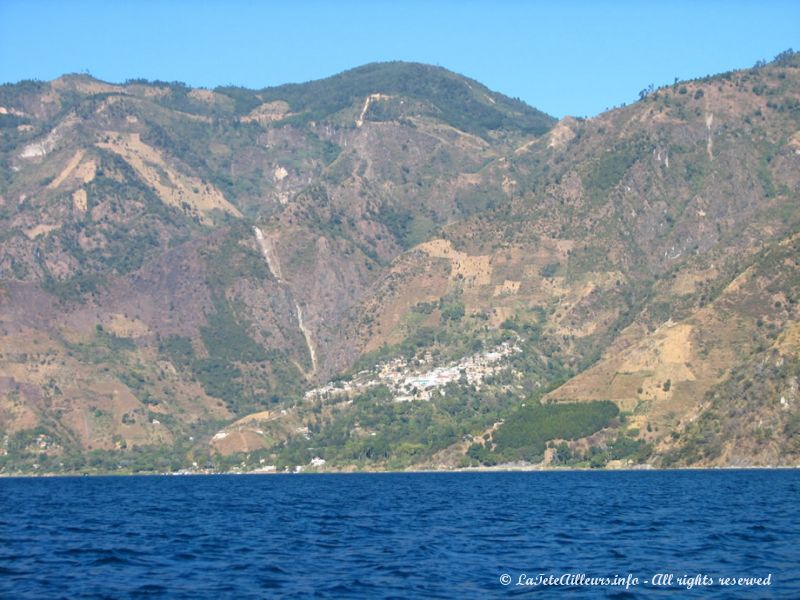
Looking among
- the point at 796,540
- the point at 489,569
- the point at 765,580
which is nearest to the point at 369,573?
the point at 489,569

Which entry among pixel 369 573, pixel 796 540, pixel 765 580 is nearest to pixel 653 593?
pixel 765 580

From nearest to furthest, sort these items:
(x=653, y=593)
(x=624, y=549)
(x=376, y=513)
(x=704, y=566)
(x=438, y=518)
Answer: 1. (x=653, y=593)
2. (x=704, y=566)
3. (x=624, y=549)
4. (x=438, y=518)
5. (x=376, y=513)

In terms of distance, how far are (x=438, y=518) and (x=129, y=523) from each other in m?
33.6

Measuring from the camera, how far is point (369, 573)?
9825 centimetres

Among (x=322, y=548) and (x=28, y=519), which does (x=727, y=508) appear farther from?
(x=28, y=519)

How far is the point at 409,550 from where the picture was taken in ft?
370

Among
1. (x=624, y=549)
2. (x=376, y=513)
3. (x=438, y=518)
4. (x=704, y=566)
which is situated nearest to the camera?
(x=704, y=566)

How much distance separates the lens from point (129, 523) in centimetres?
15062

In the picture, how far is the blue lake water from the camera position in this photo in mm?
90250

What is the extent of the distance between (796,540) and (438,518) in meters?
47.6

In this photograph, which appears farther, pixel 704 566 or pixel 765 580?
pixel 704 566

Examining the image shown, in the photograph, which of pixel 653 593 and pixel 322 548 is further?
pixel 322 548

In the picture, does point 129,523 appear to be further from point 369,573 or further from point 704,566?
point 704,566

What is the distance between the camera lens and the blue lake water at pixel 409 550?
90.2 metres
